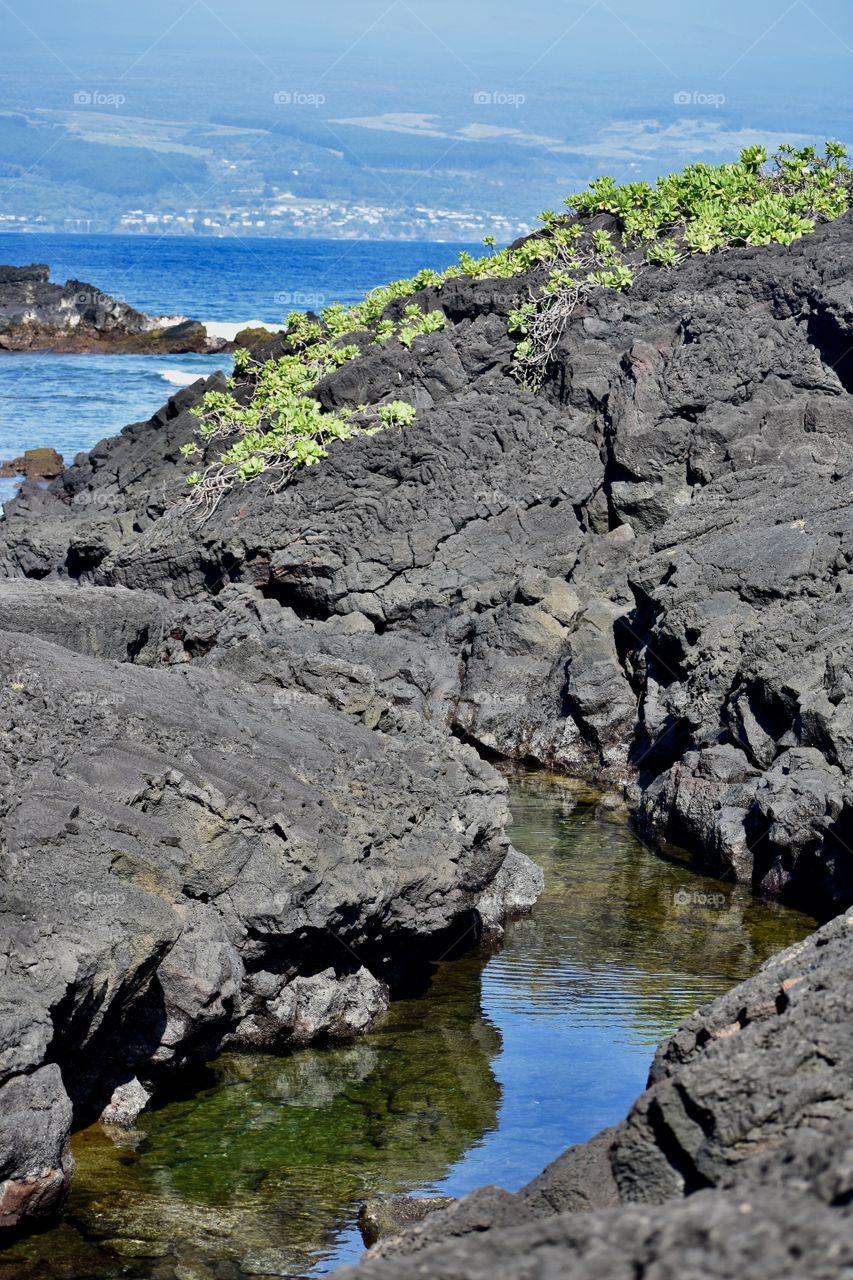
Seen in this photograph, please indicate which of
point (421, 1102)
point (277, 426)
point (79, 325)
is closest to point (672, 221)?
point (277, 426)

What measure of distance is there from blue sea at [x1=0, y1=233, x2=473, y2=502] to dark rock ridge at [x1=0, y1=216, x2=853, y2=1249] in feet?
51.8

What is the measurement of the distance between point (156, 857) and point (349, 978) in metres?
2.11

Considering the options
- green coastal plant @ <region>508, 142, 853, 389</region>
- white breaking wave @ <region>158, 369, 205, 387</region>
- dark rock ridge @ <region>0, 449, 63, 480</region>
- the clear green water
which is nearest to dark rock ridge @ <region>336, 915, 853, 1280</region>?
the clear green water

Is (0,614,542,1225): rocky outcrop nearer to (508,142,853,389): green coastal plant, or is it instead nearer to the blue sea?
(508,142,853,389): green coastal plant

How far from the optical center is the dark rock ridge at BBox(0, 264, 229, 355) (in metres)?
69.8

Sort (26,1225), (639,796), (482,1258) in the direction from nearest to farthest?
(482,1258) → (26,1225) → (639,796)

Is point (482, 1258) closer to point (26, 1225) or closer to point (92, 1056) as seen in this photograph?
point (26, 1225)

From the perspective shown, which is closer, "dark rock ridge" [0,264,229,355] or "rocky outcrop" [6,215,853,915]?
"rocky outcrop" [6,215,853,915]

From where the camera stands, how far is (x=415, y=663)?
18.6 m

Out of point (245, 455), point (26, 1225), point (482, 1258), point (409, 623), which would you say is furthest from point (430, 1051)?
point (245, 455)

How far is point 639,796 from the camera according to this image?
16438 mm

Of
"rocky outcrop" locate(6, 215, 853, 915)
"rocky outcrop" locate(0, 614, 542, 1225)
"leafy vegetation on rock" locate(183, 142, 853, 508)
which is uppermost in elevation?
"leafy vegetation on rock" locate(183, 142, 853, 508)

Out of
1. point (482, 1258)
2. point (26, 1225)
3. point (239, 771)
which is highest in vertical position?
point (239, 771)

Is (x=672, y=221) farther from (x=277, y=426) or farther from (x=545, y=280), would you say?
(x=277, y=426)
